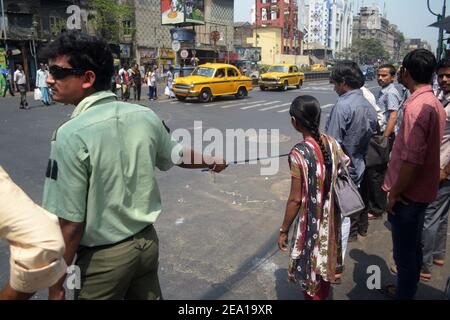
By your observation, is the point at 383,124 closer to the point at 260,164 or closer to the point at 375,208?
the point at 375,208

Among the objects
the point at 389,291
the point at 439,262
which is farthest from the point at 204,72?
the point at 389,291

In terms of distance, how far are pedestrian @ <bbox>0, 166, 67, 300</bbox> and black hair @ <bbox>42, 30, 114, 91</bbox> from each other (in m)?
0.73

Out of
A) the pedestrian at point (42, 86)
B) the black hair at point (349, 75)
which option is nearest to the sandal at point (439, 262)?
the black hair at point (349, 75)

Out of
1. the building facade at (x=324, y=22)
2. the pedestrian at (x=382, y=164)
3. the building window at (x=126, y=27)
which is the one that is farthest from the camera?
the building facade at (x=324, y=22)

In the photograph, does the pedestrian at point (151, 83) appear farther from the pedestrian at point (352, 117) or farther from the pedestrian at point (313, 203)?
the pedestrian at point (313, 203)

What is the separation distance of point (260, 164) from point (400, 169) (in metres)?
4.68

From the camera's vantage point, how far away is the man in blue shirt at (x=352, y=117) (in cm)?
375

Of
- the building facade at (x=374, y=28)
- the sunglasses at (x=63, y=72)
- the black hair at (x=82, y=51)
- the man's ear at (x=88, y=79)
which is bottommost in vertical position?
the man's ear at (x=88, y=79)

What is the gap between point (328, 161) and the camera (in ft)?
7.90

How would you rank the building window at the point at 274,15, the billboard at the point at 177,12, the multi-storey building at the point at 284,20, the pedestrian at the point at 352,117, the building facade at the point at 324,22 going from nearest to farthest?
1. the pedestrian at the point at 352,117
2. the billboard at the point at 177,12
3. the multi-storey building at the point at 284,20
4. the building window at the point at 274,15
5. the building facade at the point at 324,22

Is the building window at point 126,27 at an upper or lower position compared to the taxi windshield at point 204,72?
upper

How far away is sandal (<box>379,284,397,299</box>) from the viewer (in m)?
3.07

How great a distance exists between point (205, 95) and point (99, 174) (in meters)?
16.3

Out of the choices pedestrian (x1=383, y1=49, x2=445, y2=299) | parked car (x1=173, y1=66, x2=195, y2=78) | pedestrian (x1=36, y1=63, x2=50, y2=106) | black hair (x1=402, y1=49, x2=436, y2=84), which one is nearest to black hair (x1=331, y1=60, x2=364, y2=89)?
pedestrian (x1=383, y1=49, x2=445, y2=299)
